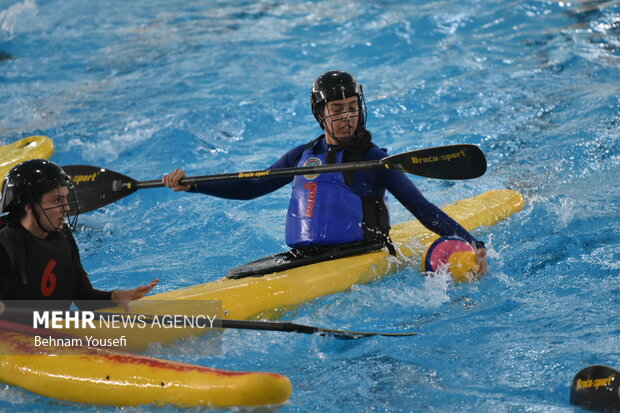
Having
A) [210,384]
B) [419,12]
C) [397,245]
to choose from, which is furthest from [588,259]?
[419,12]

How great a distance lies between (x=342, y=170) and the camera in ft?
13.8

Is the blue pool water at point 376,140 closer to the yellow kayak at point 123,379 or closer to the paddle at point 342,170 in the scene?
the yellow kayak at point 123,379

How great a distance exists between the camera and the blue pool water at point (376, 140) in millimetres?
3605

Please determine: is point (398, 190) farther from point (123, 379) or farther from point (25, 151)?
point (25, 151)

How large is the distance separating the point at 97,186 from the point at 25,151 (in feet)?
8.10

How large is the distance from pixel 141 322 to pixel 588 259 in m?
2.70

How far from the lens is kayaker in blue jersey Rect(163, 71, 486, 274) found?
4383 mm

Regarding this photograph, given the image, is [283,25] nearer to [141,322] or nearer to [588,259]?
[588,259]

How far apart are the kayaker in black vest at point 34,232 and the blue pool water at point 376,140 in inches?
19.5

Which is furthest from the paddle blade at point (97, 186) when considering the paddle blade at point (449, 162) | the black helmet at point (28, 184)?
the paddle blade at point (449, 162)

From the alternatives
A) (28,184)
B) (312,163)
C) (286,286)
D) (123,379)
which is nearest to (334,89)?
(312,163)

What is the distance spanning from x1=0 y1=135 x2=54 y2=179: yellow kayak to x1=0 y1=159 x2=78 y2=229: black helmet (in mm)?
3175

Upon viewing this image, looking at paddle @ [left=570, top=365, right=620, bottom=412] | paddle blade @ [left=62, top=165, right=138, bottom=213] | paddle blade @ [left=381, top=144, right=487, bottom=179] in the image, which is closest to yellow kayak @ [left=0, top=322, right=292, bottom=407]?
paddle @ [left=570, top=365, right=620, bottom=412]

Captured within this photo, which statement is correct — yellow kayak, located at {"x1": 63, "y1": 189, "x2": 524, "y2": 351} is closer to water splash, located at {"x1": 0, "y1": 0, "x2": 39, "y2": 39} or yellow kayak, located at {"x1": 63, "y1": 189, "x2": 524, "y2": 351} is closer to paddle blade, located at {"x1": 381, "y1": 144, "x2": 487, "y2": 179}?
paddle blade, located at {"x1": 381, "y1": 144, "x2": 487, "y2": 179}
